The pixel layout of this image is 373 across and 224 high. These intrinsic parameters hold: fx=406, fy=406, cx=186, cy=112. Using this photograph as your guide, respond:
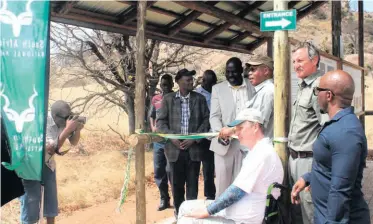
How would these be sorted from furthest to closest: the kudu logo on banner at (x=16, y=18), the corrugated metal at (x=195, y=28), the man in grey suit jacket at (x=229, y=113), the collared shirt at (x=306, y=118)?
the corrugated metal at (x=195, y=28), the man in grey suit jacket at (x=229, y=113), the collared shirt at (x=306, y=118), the kudu logo on banner at (x=16, y=18)

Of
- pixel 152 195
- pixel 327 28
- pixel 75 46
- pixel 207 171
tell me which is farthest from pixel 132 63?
pixel 327 28

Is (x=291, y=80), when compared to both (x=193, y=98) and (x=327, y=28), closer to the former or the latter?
(x=193, y=98)

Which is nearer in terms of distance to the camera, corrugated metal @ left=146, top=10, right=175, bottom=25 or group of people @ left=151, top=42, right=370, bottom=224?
group of people @ left=151, top=42, right=370, bottom=224

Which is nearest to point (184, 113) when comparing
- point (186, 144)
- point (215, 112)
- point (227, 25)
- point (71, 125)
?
point (186, 144)

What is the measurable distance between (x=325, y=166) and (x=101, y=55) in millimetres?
9003

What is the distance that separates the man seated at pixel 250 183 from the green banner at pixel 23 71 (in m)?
1.43

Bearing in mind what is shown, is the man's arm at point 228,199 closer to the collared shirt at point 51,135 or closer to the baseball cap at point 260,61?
the baseball cap at point 260,61

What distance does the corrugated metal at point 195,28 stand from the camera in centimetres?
649

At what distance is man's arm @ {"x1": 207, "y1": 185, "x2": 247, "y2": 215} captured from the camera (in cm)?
264

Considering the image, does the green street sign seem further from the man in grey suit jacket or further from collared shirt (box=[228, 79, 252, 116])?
collared shirt (box=[228, 79, 252, 116])

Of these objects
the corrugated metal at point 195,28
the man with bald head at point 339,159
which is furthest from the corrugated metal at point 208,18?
the man with bald head at point 339,159

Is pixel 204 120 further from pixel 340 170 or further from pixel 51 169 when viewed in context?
pixel 340 170

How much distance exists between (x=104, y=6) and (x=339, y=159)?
3440mm

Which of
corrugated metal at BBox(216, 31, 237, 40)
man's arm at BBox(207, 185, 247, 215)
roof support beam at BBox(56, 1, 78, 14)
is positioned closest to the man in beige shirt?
man's arm at BBox(207, 185, 247, 215)
